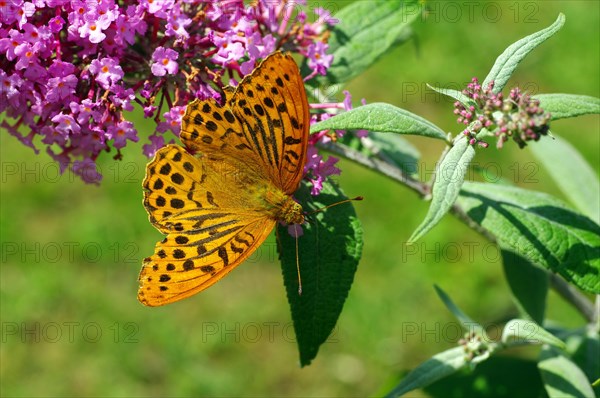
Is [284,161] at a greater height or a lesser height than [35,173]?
greater

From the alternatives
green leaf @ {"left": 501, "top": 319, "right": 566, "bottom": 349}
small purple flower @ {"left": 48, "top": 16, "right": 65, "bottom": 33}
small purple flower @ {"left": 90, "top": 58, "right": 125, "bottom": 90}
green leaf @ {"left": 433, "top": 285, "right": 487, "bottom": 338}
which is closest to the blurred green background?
green leaf @ {"left": 433, "top": 285, "right": 487, "bottom": 338}

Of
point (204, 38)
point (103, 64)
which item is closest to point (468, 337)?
point (204, 38)

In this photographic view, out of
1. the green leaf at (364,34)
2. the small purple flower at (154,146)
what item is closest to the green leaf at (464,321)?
the green leaf at (364,34)

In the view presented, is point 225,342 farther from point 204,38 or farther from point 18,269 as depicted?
point 204,38

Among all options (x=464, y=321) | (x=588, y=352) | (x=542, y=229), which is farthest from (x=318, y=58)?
(x=588, y=352)

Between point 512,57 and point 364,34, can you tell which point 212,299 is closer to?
point 364,34

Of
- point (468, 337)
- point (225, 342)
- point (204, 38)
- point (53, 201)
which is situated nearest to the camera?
point (204, 38)
